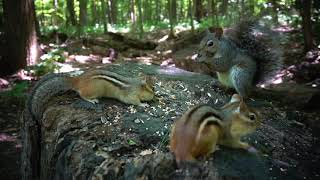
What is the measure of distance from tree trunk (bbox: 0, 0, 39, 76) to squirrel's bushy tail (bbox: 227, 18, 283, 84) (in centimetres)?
689

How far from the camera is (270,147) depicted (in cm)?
363

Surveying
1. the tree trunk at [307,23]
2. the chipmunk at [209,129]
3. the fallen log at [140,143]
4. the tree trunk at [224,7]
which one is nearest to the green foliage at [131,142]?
the fallen log at [140,143]

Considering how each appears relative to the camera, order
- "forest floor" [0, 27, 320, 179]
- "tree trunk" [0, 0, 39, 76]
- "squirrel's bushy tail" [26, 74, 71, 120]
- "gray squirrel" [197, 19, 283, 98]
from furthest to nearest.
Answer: "tree trunk" [0, 0, 39, 76] → "forest floor" [0, 27, 320, 179] → "gray squirrel" [197, 19, 283, 98] → "squirrel's bushy tail" [26, 74, 71, 120]

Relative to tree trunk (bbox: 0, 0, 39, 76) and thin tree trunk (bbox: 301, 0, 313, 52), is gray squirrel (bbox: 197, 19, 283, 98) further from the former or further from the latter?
tree trunk (bbox: 0, 0, 39, 76)

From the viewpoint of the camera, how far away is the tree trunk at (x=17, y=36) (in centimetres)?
1080

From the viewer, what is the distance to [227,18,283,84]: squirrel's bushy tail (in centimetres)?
525

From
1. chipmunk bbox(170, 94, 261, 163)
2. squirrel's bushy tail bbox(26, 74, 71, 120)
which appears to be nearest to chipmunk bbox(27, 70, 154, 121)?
squirrel's bushy tail bbox(26, 74, 71, 120)

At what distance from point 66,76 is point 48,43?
32.9 feet

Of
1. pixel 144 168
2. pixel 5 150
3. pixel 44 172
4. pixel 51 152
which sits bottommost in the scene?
pixel 5 150

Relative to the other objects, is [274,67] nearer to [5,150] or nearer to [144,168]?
[144,168]

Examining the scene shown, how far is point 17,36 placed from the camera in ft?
35.7

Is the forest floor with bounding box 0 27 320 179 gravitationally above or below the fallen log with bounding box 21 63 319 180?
below

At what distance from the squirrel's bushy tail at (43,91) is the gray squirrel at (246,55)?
1.64 metres

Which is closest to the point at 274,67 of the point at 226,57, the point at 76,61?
the point at 226,57
